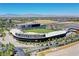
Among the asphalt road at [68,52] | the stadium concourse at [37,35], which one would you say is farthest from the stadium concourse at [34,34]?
the asphalt road at [68,52]

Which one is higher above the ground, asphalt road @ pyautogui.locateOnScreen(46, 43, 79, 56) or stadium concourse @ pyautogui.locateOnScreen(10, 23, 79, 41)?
stadium concourse @ pyautogui.locateOnScreen(10, 23, 79, 41)

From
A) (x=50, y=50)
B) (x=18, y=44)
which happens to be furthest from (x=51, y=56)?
(x=18, y=44)

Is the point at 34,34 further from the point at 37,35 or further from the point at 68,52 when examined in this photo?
the point at 68,52

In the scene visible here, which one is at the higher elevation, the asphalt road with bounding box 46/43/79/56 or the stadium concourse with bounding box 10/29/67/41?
the stadium concourse with bounding box 10/29/67/41

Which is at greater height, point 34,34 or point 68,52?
point 34,34

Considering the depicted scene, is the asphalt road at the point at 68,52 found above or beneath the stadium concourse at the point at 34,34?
beneath

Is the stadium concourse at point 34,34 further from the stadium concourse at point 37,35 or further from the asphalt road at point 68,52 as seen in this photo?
the asphalt road at point 68,52

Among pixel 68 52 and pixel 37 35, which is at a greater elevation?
pixel 37 35

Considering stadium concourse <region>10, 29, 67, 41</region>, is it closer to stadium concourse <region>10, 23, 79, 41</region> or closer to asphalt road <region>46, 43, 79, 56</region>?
stadium concourse <region>10, 23, 79, 41</region>

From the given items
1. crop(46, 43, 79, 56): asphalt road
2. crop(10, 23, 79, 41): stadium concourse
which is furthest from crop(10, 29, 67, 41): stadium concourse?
crop(46, 43, 79, 56): asphalt road

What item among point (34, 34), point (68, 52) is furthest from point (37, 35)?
point (68, 52)

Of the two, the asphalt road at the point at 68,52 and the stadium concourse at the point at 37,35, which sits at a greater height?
the stadium concourse at the point at 37,35

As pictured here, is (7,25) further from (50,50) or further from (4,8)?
(50,50)
